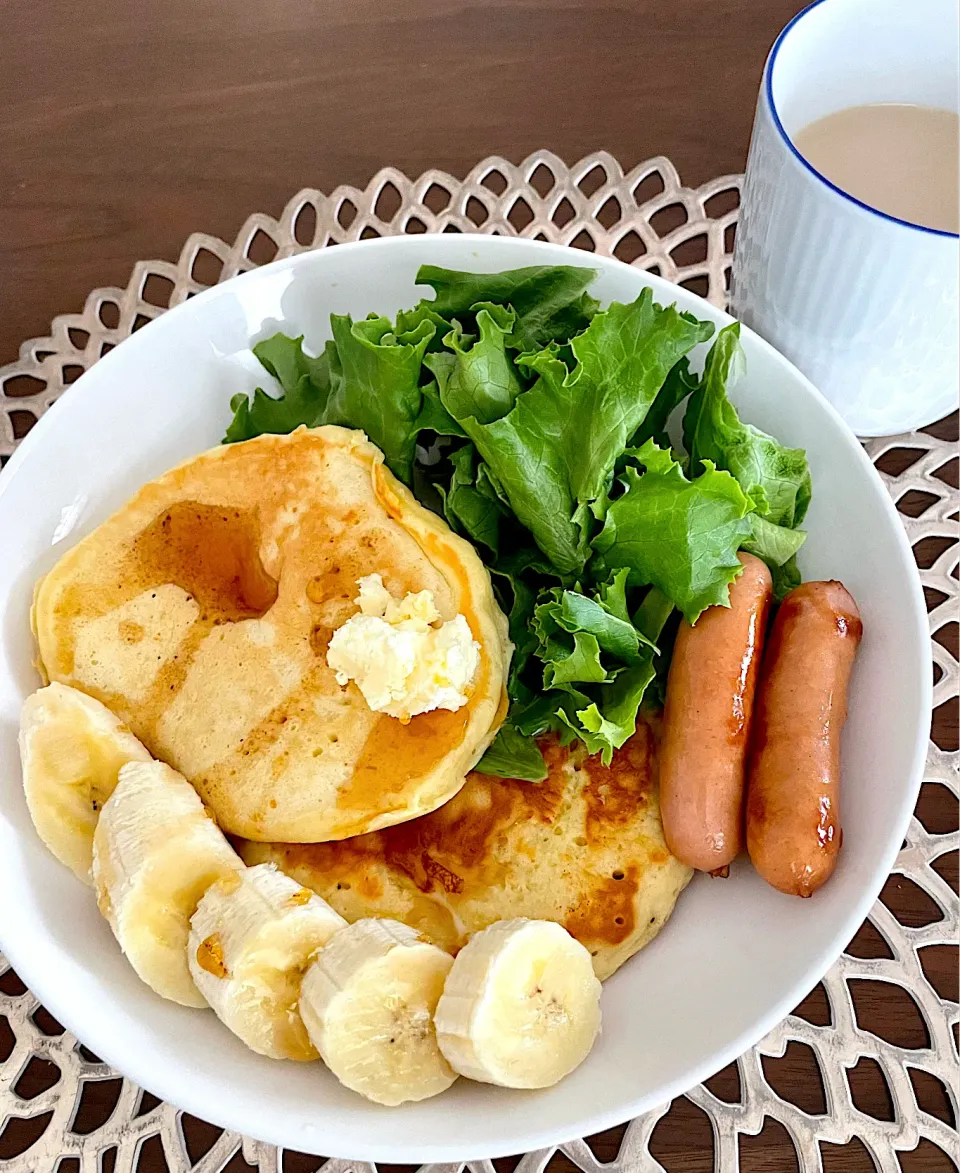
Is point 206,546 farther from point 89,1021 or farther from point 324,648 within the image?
point 89,1021

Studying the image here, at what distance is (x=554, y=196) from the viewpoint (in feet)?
6.25

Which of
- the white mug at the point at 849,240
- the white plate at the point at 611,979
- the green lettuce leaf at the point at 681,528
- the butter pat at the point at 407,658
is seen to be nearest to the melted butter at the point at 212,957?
the white plate at the point at 611,979

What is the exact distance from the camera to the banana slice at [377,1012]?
113cm

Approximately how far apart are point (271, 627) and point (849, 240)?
2.82 feet

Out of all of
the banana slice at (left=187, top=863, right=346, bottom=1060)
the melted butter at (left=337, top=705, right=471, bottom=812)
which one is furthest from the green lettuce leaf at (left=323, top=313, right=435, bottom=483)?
the banana slice at (left=187, top=863, right=346, bottom=1060)

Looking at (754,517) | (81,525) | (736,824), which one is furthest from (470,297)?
(736,824)

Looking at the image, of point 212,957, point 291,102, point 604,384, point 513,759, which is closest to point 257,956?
point 212,957

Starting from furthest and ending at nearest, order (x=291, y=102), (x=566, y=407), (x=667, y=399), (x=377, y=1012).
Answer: (x=291, y=102), (x=667, y=399), (x=566, y=407), (x=377, y=1012)

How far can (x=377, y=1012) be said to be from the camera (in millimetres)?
1149

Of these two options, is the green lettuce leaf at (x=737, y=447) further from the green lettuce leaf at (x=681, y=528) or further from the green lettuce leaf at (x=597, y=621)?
the green lettuce leaf at (x=597, y=621)

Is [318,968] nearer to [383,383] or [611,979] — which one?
[611,979]

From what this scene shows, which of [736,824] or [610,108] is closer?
[736,824]

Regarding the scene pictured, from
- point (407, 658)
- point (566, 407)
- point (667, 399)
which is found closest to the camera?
point (407, 658)

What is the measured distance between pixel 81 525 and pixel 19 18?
1.27m
